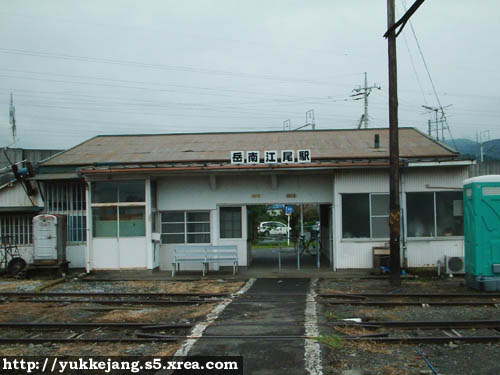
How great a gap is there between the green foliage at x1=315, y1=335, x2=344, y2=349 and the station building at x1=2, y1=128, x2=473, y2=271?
8388mm

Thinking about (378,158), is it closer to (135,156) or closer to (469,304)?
(469,304)

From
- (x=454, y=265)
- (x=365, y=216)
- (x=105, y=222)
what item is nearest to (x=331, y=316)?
(x=365, y=216)

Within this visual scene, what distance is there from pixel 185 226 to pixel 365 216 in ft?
21.6

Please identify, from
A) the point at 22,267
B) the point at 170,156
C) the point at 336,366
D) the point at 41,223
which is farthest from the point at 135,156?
the point at 336,366

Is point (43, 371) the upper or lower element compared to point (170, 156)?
lower

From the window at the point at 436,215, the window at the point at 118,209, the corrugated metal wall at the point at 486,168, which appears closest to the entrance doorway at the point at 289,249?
the window at the point at 436,215

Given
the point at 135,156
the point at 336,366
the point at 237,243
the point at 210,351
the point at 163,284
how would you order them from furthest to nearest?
the point at 135,156 < the point at 237,243 < the point at 163,284 < the point at 210,351 < the point at 336,366

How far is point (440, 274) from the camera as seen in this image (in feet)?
50.3

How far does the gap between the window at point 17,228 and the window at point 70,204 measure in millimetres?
906

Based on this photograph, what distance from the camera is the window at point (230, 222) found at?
17.6 metres

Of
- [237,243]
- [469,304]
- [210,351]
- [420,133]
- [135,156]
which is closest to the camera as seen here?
[210,351]

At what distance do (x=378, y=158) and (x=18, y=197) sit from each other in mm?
14005

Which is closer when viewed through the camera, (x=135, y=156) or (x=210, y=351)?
(x=210, y=351)

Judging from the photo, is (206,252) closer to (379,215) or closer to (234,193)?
(234,193)
